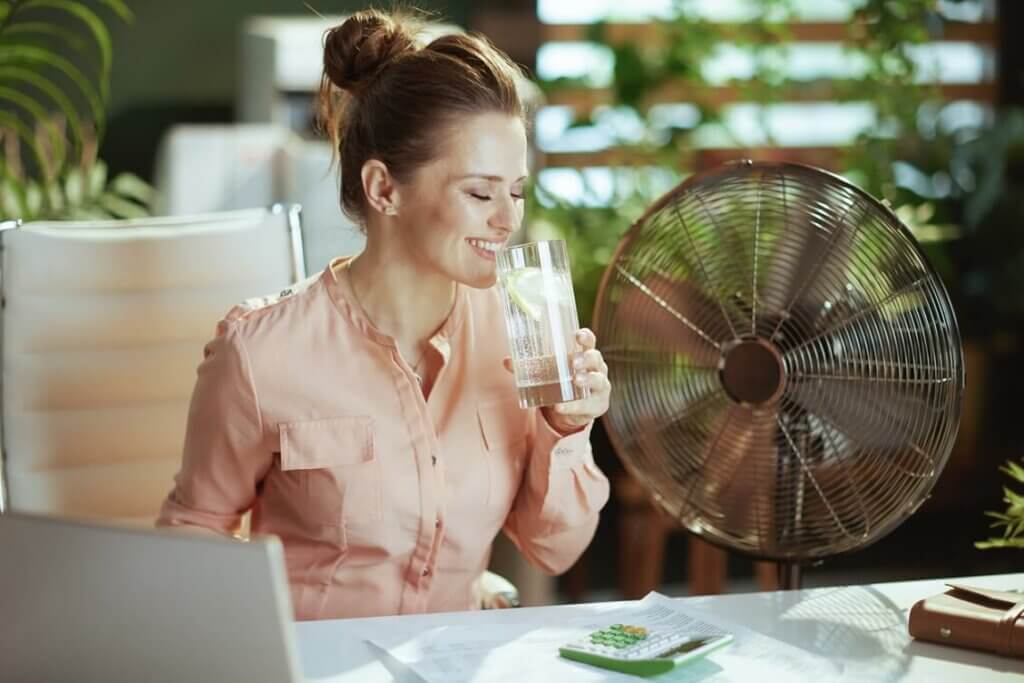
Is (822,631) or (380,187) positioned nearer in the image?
(822,631)

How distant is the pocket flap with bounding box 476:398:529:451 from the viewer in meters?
1.59

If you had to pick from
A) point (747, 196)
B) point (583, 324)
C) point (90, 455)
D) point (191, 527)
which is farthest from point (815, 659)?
point (583, 324)

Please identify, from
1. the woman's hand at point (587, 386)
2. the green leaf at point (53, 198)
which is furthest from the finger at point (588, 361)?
the green leaf at point (53, 198)

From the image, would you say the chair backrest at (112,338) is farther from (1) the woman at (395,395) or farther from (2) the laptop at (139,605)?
(2) the laptop at (139,605)

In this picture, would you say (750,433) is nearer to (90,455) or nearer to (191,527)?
(191,527)

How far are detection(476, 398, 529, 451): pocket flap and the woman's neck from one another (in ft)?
0.40

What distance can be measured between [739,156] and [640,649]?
2593mm

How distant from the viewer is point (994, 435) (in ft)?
12.8

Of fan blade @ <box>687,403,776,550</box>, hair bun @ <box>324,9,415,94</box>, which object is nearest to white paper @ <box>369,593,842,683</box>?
fan blade @ <box>687,403,776,550</box>

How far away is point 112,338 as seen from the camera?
72.1 inches

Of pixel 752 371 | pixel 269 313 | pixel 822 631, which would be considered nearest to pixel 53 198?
pixel 269 313

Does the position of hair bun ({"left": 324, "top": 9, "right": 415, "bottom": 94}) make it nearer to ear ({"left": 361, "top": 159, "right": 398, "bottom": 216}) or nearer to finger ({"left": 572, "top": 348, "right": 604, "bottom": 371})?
ear ({"left": 361, "top": 159, "right": 398, "bottom": 216})

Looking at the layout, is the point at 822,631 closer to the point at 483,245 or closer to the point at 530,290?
the point at 530,290

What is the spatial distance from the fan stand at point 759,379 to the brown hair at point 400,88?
398 mm
